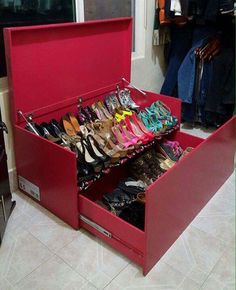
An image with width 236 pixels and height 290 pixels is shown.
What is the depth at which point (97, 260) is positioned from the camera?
1.62 metres

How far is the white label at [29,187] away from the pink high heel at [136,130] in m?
0.72

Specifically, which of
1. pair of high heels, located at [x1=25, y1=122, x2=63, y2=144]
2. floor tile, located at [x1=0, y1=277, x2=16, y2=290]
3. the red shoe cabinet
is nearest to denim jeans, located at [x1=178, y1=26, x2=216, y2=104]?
the red shoe cabinet

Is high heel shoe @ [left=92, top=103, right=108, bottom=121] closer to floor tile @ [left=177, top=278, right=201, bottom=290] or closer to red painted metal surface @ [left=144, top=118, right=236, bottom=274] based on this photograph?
red painted metal surface @ [left=144, top=118, right=236, bottom=274]

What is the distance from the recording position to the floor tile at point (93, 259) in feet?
5.04

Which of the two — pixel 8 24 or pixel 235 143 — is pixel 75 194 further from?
pixel 235 143

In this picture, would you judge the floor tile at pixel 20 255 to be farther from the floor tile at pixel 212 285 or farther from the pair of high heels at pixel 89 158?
the floor tile at pixel 212 285

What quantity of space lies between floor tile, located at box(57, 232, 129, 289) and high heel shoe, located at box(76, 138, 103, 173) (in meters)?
0.37

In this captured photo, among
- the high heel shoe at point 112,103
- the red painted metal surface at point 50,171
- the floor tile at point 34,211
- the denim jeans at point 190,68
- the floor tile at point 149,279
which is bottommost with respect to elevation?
the floor tile at point 149,279

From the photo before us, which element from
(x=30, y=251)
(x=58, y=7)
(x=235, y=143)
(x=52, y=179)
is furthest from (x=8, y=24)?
(x=235, y=143)

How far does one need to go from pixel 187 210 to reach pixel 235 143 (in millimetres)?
717

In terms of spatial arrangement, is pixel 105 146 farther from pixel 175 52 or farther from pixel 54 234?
pixel 175 52

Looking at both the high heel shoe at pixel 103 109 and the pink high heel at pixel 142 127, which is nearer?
the pink high heel at pixel 142 127

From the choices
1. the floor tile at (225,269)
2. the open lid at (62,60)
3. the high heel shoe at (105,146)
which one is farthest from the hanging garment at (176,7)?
the floor tile at (225,269)

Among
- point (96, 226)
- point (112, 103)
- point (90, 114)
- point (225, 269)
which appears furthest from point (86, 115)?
point (225, 269)
